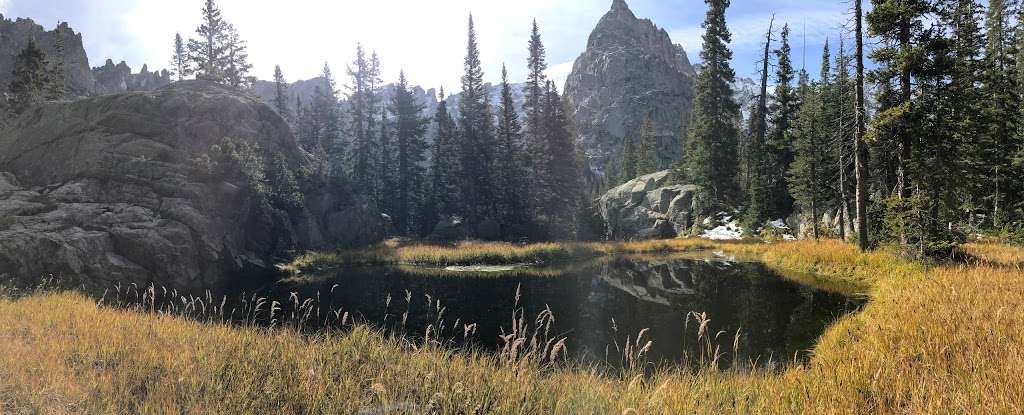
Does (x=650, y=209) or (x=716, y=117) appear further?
(x=650, y=209)

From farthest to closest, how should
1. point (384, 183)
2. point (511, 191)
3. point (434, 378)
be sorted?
point (384, 183), point (511, 191), point (434, 378)

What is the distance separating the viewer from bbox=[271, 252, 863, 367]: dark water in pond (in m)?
11.6

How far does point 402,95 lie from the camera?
6019 cm

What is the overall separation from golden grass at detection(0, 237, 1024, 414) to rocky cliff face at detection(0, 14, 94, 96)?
69768 mm

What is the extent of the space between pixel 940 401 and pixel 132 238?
2745cm

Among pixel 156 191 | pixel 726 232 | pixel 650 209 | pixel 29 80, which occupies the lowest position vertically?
pixel 726 232

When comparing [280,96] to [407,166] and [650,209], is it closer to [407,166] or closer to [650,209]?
[407,166]

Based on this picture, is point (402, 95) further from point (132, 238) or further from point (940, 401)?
point (940, 401)

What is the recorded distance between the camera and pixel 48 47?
74.4 metres

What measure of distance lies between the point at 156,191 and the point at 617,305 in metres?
26.2

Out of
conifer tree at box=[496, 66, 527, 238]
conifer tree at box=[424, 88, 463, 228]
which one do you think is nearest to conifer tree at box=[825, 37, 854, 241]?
conifer tree at box=[496, 66, 527, 238]

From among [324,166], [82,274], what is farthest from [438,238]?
[82,274]

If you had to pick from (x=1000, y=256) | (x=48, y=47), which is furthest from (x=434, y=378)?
(x=48, y=47)

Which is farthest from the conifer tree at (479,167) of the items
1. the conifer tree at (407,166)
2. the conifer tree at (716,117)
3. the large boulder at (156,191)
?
the conifer tree at (716,117)
